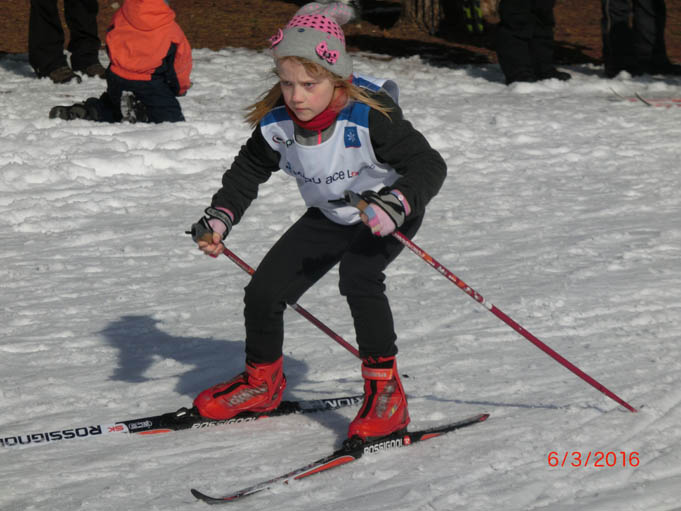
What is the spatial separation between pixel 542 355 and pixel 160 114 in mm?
5074

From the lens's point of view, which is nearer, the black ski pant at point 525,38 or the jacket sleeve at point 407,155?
the jacket sleeve at point 407,155

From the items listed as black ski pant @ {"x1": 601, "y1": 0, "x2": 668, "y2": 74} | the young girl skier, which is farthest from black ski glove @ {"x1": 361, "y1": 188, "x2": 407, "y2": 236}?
black ski pant @ {"x1": 601, "y1": 0, "x2": 668, "y2": 74}

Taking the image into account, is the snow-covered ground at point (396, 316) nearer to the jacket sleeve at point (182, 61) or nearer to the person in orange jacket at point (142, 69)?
the person in orange jacket at point (142, 69)

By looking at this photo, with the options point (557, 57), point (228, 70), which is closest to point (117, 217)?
point (228, 70)

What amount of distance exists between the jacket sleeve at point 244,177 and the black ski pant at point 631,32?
788cm

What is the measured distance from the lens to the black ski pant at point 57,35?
9.91 meters

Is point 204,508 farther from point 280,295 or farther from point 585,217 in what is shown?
point 585,217

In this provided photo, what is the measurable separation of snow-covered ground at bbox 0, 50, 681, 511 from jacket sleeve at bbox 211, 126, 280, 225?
89 cm

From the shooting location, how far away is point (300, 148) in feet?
11.2

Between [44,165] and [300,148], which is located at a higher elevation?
[300,148]

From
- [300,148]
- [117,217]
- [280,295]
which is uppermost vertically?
[300,148]

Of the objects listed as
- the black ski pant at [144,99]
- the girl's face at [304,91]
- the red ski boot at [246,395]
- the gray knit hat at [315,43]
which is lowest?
the red ski boot at [246,395]
